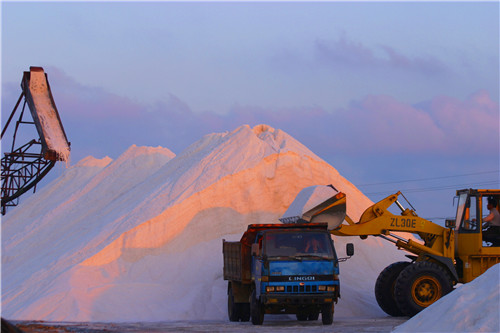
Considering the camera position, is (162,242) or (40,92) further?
(40,92)

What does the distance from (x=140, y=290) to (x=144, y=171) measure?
770 inches

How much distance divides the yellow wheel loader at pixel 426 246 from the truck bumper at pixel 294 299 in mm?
2721

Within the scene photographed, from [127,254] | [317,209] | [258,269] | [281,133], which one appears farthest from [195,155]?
[258,269]

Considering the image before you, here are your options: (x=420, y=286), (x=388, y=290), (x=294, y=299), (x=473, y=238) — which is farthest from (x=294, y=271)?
(x=473, y=238)

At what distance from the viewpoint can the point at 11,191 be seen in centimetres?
3525

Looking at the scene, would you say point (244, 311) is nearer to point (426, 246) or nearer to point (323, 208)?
point (323, 208)

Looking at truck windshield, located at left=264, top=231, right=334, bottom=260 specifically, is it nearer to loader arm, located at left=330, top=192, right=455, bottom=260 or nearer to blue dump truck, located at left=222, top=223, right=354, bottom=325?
blue dump truck, located at left=222, top=223, right=354, bottom=325

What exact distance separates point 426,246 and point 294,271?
5102 millimetres

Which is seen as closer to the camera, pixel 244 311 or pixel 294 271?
pixel 294 271

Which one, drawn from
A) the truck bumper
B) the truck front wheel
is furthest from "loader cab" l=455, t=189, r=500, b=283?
the truck front wheel

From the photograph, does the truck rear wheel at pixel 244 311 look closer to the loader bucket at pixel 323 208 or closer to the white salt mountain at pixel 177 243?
the white salt mountain at pixel 177 243

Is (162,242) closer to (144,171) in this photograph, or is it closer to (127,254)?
(127,254)

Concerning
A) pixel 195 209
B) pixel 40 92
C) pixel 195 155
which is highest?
pixel 40 92

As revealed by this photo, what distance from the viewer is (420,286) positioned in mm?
17578
